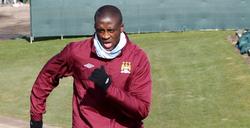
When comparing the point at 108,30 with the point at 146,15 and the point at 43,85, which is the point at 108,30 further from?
the point at 146,15

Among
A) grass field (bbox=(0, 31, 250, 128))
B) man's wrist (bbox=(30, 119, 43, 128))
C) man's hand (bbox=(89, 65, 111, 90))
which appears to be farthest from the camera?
grass field (bbox=(0, 31, 250, 128))

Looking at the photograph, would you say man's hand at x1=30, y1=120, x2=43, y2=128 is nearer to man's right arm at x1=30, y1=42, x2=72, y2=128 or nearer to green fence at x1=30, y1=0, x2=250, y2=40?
man's right arm at x1=30, y1=42, x2=72, y2=128

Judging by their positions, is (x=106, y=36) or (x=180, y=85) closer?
(x=106, y=36)

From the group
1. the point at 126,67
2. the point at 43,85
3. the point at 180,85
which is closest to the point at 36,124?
the point at 43,85

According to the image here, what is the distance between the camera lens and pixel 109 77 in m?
3.89

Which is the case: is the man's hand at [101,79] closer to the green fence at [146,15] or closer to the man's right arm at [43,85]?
the man's right arm at [43,85]

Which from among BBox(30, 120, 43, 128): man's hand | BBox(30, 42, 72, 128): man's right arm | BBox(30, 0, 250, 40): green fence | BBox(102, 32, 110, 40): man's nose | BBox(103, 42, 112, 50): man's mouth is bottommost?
BBox(30, 0, 250, 40): green fence

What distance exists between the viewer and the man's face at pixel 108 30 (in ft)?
13.0

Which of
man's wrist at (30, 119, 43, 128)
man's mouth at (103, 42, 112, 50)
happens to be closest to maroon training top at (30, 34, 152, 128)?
man's mouth at (103, 42, 112, 50)

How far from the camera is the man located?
3953mm

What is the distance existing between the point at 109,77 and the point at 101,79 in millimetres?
119

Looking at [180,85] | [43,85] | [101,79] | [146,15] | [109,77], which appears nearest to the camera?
[101,79]

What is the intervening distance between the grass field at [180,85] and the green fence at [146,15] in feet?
10.2

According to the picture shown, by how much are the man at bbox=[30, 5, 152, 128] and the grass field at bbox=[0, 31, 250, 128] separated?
5.66 metres
